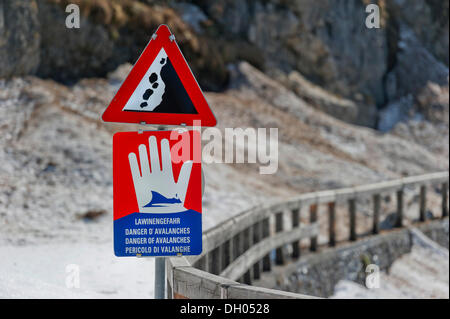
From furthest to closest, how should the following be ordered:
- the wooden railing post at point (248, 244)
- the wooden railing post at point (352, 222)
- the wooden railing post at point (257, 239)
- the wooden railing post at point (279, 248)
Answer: the wooden railing post at point (352, 222), the wooden railing post at point (279, 248), the wooden railing post at point (257, 239), the wooden railing post at point (248, 244)

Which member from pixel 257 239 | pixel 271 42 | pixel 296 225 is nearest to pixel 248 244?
pixel 257 239

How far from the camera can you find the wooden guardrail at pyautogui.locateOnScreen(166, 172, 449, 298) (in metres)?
3.28

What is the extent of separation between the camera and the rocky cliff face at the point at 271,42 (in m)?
12.5

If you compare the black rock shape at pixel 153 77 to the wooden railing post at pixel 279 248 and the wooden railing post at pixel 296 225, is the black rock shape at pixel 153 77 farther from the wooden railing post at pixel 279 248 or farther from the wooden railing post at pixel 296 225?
the wooden railing post at pixel 296 225

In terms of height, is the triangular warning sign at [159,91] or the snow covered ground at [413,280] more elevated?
the triangular warning sign at [159,91]

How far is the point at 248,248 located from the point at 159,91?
13.9ft

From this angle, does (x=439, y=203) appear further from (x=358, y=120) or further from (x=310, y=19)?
(x=310, y=19)

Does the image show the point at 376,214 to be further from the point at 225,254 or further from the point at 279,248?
the point at 225,254

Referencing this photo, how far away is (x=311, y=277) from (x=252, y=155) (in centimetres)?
476

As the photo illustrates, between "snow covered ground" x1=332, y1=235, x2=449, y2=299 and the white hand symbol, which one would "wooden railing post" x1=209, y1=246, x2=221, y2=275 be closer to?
the white hand symbol

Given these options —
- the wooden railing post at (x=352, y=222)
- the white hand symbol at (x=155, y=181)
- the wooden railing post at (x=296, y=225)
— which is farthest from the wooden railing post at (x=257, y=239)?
the white hand symbol at (x=155, y=181)

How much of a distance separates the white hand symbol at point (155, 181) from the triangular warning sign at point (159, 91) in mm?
170

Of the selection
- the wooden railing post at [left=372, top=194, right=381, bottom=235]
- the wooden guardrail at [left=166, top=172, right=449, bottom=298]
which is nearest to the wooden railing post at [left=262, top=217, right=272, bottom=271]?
the wooden guardrail at [left=166, top=172, right=449, bottom=298]

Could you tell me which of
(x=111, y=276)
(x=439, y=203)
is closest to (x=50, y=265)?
(x=111, y=276)
